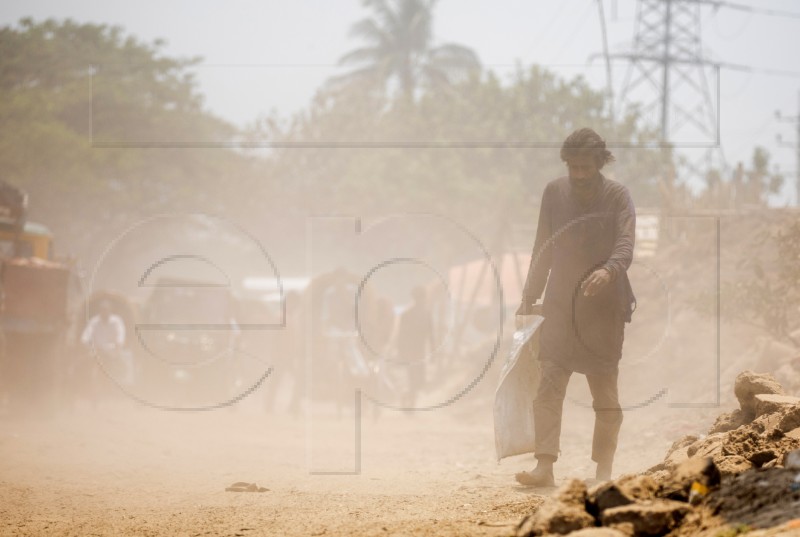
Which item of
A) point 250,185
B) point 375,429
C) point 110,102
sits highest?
point 110,102

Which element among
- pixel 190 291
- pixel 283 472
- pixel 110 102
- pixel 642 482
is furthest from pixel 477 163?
pixel 642 482

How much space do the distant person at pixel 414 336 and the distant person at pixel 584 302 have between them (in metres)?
10.4

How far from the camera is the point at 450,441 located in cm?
1224

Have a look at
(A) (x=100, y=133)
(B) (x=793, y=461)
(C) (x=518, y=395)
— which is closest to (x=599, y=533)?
(B) (x=793, y=461)

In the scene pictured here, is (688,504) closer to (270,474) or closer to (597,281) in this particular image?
(597,281)

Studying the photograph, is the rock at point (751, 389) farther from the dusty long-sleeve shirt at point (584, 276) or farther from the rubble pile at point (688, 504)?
Answer: the rubble pile at point (688, 504)

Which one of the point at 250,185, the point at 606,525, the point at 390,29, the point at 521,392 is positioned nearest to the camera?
the point at 606,525

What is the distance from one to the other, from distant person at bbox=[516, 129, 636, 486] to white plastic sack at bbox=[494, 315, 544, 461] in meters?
0.19

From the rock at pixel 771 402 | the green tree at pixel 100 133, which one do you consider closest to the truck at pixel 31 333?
the rock at pixel 771 402

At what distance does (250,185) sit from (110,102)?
24.5 ft

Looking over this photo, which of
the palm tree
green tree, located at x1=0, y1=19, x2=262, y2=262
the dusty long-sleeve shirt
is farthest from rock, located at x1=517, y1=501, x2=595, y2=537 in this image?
the palm tree

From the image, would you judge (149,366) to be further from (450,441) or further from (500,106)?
(500,106)

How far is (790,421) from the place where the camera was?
5.29 m

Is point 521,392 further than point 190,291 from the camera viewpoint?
No
